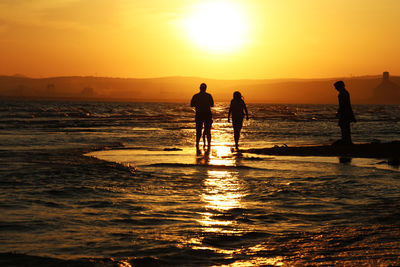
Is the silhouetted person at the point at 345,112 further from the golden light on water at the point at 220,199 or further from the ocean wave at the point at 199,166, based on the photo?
the golden light on water at the point at 220,199

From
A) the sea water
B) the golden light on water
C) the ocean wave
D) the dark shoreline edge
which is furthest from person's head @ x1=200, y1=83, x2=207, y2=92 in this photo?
the golden light on water

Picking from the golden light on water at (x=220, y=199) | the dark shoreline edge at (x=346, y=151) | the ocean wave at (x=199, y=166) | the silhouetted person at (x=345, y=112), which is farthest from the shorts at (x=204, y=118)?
the golden light on water at (x=220, y=199)

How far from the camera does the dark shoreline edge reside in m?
14.1

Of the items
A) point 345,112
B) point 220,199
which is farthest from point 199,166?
point 345,112

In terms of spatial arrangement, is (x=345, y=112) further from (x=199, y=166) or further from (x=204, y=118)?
(x=199, y=166)

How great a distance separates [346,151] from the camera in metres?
14.9

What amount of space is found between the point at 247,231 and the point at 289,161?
7517 millimetres

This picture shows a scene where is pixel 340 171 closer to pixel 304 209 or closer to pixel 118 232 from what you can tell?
pixel 304 209

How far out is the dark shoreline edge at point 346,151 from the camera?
14.1 meters

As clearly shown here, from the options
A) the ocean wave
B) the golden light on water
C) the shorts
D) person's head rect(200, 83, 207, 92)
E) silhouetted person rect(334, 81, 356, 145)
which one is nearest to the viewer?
the golden light on water

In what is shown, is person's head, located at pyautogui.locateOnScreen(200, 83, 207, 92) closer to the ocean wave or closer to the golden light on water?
the ocean wave

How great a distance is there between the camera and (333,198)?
7684mm

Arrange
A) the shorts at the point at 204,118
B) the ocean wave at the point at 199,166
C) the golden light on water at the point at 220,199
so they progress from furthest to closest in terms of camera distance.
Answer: the shorts at the point at 204,118, the ocean wave at the point at 199,166, the golden light on water at the point at 220,199

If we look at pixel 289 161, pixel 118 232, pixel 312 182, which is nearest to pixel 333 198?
pixel 312 182
